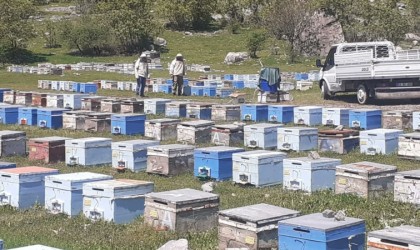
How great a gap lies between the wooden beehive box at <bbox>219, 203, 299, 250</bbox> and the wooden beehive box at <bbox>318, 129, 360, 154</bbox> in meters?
7.68

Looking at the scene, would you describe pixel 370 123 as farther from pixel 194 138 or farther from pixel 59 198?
pixel 59 198

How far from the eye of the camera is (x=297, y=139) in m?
16.5

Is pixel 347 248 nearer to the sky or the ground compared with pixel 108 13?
nearer to the ground

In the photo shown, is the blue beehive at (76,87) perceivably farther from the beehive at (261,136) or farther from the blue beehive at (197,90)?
the beehive at (261,136)

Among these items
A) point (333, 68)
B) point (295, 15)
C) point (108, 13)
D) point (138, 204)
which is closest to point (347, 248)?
point (138, 204)

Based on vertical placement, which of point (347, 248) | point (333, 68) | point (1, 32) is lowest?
point (347, 248)

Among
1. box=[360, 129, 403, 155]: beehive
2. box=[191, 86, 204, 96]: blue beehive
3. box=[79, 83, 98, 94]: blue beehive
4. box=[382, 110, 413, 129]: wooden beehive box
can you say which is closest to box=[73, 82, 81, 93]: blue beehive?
box=[79, 83, 98, 94]: blue beehive

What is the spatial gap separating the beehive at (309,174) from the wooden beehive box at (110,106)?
11405 mm

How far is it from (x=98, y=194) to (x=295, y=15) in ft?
142

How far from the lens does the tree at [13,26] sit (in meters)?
53.1

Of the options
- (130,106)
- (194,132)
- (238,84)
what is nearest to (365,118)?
(194,132)

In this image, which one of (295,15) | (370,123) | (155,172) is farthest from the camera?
(295,15)

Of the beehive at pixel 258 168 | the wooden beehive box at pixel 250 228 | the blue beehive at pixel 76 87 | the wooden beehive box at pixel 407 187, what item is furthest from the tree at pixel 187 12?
the wooden beehive box at pixel 250 228

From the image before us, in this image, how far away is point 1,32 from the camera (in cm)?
5278
